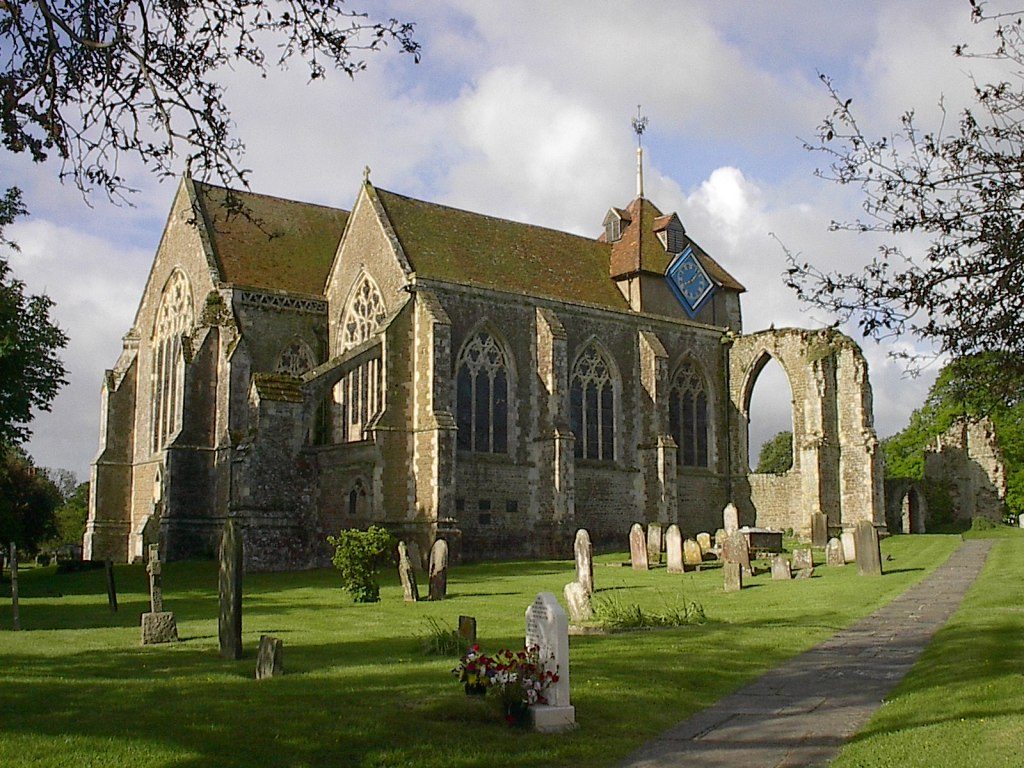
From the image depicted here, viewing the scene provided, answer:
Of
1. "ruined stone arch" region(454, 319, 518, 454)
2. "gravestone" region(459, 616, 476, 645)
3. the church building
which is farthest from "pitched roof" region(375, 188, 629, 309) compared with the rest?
"gravestone" region(459, 616, 476, 645)

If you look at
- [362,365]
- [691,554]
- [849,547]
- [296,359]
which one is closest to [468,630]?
[691,554]

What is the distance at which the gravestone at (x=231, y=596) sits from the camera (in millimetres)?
12688

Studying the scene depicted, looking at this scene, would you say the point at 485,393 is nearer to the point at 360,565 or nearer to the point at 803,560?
the point at 803,560

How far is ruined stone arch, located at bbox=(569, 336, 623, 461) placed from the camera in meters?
36.6

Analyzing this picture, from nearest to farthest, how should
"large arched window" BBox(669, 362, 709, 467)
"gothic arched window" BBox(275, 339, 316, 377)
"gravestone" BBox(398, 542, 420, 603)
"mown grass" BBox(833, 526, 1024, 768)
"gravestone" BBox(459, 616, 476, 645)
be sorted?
"mown grass" BBox(833, 526, 1024, 768) < "gravestone" BBox(459, 616, 476, 645) < "gravestone" BBox(398, 542, 420, 603) < "gothic arched window" BBox(275, 339, 316, 377) < "large arched window" BBox(669, 362, 709, 467)

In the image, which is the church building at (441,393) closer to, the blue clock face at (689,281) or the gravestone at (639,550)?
the blue clock face at (689,281)

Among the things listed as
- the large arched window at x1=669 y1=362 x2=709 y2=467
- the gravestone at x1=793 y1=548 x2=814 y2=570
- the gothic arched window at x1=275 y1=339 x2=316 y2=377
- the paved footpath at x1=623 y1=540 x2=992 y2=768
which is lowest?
the paved footpath at x1=623 y1=540 x2=992 y2=768

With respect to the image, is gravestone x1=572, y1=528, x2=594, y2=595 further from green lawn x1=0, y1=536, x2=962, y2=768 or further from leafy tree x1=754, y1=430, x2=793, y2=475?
leafy tree x1=754, y1=430, x2=793, y2=475

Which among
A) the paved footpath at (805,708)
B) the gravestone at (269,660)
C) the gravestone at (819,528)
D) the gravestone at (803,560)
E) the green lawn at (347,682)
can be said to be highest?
the gravestone at (819,528)

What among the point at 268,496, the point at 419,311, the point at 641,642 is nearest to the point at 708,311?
the point at 419,311

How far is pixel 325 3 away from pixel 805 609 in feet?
41.6

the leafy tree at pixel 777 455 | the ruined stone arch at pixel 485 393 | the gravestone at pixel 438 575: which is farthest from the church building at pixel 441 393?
the leafy tree at pixel 777 455

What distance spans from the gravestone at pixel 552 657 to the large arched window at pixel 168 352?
Result: 27.4 meters

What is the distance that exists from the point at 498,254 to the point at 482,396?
19.4 feet
